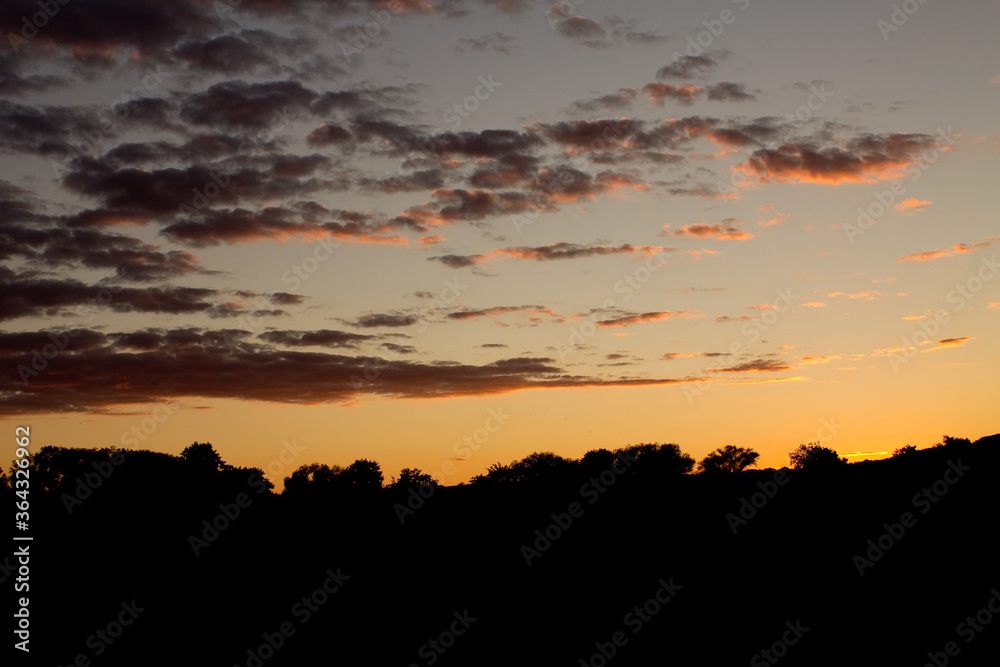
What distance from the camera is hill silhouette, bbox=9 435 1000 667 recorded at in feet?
131

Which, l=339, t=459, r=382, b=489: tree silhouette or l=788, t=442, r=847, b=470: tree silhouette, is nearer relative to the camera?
l=788, t=442, r=847, b=470: tree silhouette

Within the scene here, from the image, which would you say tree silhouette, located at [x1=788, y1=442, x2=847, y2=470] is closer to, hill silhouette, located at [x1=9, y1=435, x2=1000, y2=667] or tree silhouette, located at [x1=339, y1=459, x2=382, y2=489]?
hill silhouette, located at [x1=9, y1=435, x2=1000, y2=667]

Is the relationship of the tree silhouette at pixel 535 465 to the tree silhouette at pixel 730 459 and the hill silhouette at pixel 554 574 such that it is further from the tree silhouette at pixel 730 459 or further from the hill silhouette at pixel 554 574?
the hill silhouette at pixel 554 574

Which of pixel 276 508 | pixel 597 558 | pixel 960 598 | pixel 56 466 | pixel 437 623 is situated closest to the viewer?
pixel 960 598

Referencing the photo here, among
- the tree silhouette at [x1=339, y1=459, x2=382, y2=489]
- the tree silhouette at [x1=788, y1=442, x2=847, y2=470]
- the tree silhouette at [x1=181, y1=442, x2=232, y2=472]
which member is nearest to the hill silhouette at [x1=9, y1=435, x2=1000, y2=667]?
the tree silhouette at [x1=788, y1=442, x2=847, y2=470]

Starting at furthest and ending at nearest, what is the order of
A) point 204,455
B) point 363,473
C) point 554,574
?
point 363,473 → point 204,455 → point 554,574

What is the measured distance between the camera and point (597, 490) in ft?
200

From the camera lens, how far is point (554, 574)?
48.9m

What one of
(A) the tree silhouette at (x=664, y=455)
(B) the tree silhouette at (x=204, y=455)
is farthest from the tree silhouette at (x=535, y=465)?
(B) the tree silhouette at (x=204, y=455)

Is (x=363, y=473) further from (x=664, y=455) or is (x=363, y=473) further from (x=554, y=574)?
(x=554, y=574)

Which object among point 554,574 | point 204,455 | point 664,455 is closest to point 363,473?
point 204,455

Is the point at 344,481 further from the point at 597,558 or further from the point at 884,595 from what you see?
the point at 884,595

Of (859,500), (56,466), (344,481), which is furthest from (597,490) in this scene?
(56,466)

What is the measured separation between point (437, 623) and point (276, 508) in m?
21.7
